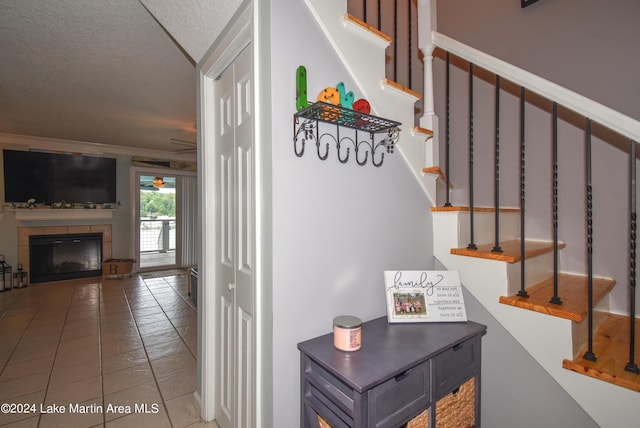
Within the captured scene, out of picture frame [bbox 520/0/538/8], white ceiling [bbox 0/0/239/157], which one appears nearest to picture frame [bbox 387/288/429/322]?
white ceiling [bbox 0/0/239/157]

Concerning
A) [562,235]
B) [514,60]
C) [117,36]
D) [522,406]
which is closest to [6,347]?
[117,36]

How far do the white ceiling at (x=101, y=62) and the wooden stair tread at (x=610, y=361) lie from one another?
2.05 meters

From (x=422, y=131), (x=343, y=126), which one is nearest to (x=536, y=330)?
(x=422, y=131)

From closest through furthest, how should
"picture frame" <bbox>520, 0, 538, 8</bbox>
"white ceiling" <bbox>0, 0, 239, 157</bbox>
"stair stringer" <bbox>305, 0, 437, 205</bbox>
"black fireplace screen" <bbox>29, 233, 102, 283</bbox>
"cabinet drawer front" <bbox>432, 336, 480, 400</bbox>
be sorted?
"cabinet drawer front" <bbox>432, 336, 480, 400</bbox> → "stair stringer" <bbox>305, 0, 437, 205</bbox> → "white ceiling" <bbox>0, 0, 239, 157</bbox> → "picture frame" <bbox>520, 0, 538, 8</bbox> → "black fireplace screen" <bbox>29, 233, 102, 283</bbox>

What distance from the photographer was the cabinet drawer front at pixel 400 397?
3.00 feet

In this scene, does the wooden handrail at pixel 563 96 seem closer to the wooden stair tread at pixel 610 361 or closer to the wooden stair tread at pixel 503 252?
the wooden stair tread at pixel 503 252

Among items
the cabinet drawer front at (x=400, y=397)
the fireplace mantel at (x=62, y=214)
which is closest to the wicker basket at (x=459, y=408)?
the cabinet drawer front at (x=400, y=397)

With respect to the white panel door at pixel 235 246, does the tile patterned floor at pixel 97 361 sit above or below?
below

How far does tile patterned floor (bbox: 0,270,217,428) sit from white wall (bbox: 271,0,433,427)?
1.09 meters

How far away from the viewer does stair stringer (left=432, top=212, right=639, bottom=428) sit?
1016mm

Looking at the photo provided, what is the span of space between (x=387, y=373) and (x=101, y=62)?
10.6 feet

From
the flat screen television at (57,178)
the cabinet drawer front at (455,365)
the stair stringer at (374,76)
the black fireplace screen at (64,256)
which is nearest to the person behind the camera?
the cabinet drawer front at (455,365)

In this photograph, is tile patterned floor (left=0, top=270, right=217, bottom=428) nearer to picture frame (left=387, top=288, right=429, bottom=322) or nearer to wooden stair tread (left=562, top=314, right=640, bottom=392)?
picture frame (left=387, top=288, right=429, bottom=322)

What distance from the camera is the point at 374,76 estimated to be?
140 centimetres
